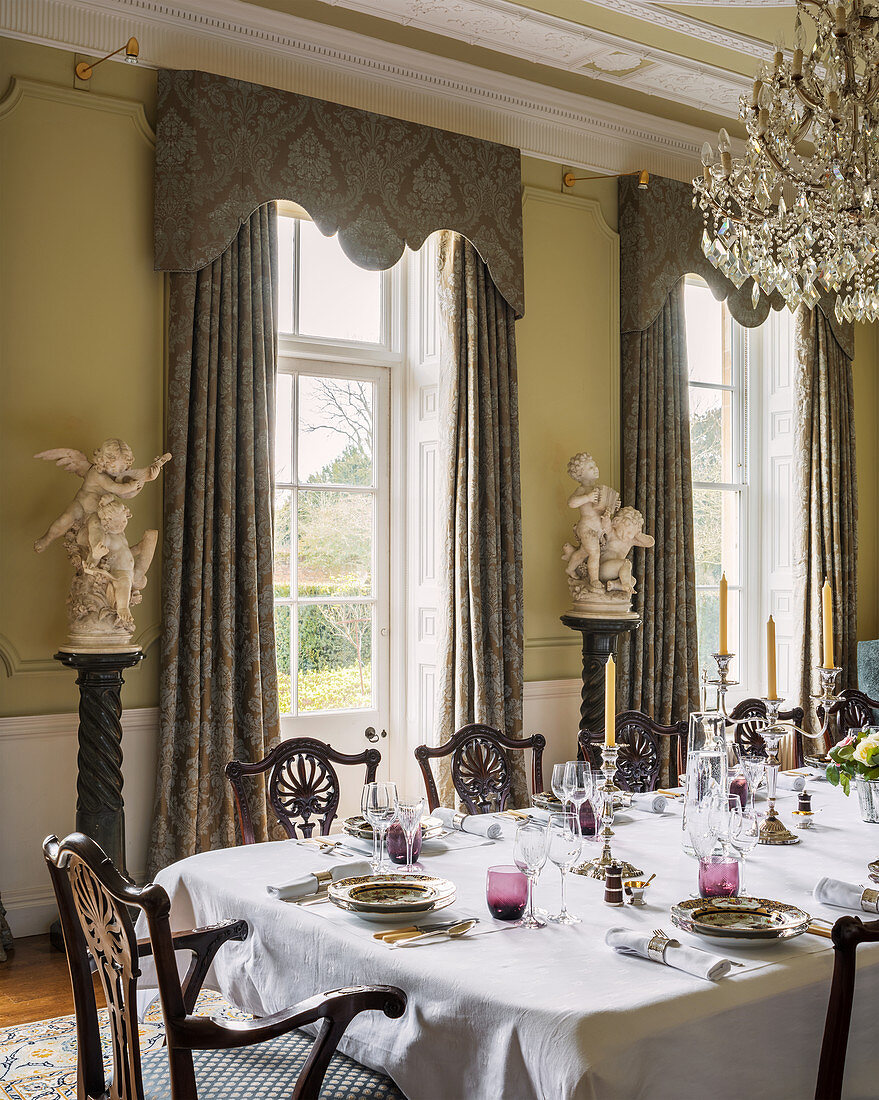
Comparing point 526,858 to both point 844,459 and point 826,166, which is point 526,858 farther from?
point 844,459

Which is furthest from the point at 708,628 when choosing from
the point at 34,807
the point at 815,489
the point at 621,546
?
the point at 34,807

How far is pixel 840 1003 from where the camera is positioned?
1.83m

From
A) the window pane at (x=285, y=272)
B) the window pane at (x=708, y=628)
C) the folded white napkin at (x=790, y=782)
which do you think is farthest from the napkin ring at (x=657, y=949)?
the window pane at (x=708, y=628)

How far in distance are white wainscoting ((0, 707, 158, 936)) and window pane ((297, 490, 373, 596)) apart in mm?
1249

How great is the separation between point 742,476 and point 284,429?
3.05 m

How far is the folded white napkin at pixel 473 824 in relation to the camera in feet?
9.54

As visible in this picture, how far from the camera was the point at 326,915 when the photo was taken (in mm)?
2246

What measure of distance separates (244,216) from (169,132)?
0.42m

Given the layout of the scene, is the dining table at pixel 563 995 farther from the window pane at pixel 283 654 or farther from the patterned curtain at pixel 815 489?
the patterned curtain at pixel 815 489

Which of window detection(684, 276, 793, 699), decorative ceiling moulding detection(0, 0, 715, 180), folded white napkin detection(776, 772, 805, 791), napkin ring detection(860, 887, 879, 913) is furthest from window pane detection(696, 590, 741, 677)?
napkin ring detection(860, 887, 879, 913)

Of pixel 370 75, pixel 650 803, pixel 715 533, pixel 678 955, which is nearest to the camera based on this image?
pixel 678 955

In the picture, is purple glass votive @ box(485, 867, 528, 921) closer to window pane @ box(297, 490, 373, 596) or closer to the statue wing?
the statue wing

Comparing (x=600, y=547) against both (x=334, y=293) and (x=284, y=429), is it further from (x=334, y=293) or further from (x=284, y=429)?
(x=334, y=293)

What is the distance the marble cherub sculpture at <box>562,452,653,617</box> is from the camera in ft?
18.1
